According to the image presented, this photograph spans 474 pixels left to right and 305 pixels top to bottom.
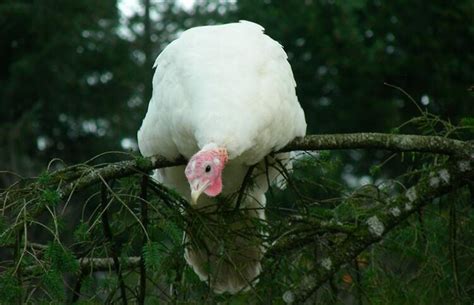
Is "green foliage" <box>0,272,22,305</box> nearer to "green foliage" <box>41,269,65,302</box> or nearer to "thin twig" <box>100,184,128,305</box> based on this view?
"green foliage" <box>41,269,65,302</box>

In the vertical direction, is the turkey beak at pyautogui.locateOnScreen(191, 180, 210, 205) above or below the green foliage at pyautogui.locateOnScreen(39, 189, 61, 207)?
below

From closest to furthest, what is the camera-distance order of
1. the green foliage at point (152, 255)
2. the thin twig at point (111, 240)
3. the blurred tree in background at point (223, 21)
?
1. the green foliage at point (152, 255)
2. the thin twig at point (111, 240)
3. the blurred tree in background at point (223, 21)

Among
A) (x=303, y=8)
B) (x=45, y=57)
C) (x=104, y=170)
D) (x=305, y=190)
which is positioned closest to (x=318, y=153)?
(x=305, y=190)

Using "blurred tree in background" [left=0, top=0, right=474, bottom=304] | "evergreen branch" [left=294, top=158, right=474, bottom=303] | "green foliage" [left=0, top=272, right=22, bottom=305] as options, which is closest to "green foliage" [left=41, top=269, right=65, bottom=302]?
"green foliage" [left=0, top=272, right=22, bottom=305]

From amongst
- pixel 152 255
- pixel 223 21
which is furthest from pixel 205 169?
pixel 223 21

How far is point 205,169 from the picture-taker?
5406 millimetres

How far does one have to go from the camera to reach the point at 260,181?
6.65 metres

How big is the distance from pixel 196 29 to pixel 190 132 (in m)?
0.96

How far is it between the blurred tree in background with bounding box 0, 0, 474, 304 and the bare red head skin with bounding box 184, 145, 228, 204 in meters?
5.84

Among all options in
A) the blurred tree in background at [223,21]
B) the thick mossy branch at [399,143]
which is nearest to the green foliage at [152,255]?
the thick mossy branch at [399,143]

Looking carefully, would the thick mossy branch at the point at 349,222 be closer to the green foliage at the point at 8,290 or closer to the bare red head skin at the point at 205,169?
the bare red head skin at the point at 205,169

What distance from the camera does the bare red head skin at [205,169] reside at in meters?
5.41

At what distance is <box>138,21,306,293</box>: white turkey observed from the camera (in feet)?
18.1

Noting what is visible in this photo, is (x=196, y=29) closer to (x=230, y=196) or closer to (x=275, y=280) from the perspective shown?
(x=230, y=196)
